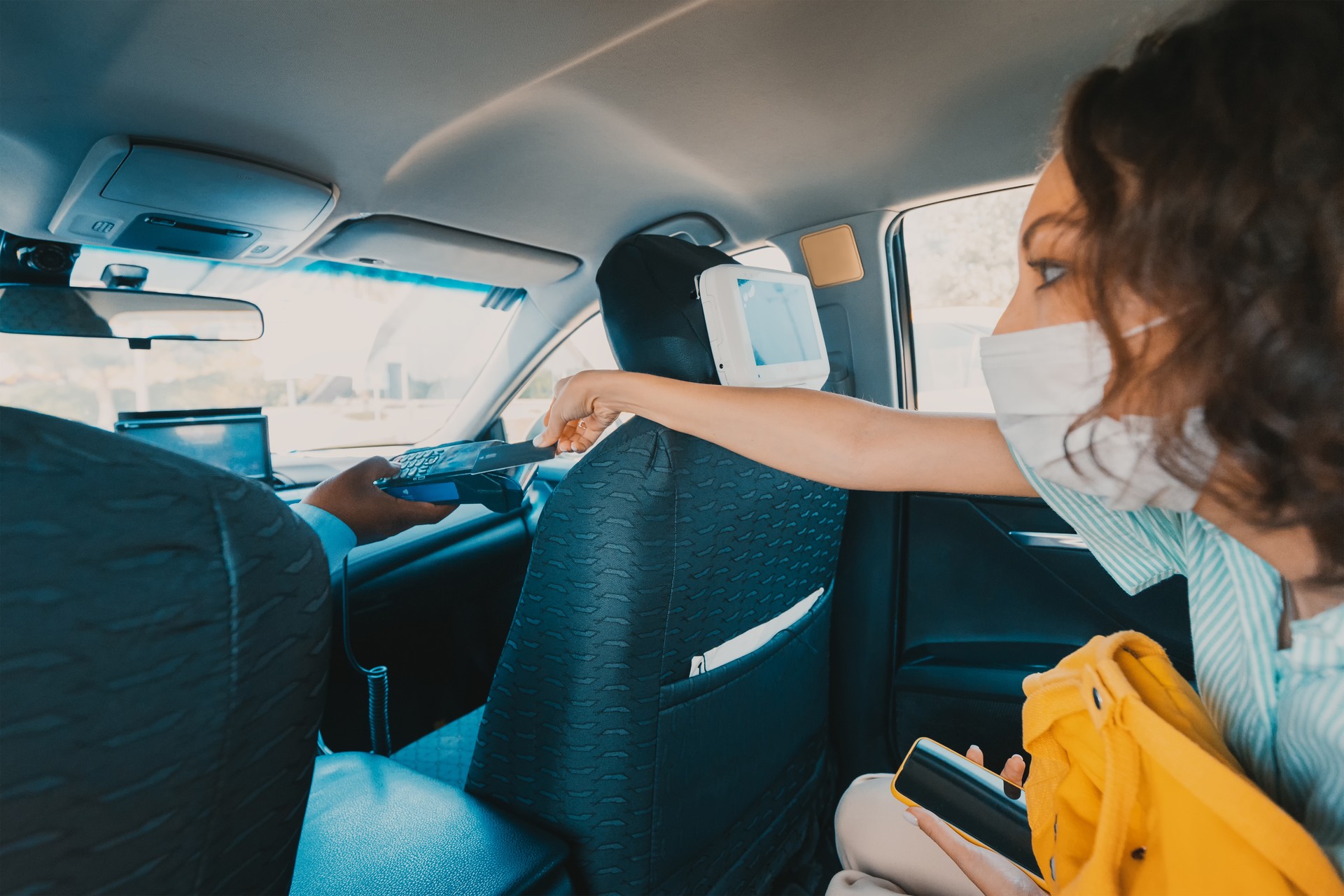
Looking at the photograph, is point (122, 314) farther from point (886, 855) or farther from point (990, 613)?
point (990, 613)

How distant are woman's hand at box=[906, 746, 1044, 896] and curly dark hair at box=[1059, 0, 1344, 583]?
519 millimetres

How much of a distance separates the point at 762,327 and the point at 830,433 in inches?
23.4

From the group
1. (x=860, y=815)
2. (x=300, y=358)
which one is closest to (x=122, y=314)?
(x=300, y=358)

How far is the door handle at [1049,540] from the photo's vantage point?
6.13 ft

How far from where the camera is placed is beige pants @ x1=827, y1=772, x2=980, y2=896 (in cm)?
101

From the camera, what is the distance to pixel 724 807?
1.29 m

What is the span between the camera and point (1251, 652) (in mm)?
708

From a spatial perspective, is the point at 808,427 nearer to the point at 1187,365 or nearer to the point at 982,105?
the point at 1187,365

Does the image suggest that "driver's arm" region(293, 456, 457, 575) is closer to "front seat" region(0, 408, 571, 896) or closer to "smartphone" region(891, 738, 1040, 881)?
"front seat" region(0, 408, 571, 896)

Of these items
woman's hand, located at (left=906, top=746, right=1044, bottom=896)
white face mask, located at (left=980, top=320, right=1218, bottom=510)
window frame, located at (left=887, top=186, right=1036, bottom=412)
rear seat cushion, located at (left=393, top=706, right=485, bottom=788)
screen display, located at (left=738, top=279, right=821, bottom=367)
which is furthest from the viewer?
rear seat cushion, located at (left=393, top=706, right=485, bottom=788)

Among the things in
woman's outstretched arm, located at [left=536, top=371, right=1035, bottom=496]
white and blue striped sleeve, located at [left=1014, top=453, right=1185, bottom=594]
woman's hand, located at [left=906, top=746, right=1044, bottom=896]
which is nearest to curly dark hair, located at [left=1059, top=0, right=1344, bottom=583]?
white and blue striped sleeve, located at [left=1014, top=453, right=1185, bottom=594]

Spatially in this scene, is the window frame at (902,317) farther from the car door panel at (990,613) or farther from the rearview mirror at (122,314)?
the rearview mirror at (122,314)

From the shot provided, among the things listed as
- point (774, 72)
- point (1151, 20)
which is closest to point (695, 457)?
point (774, 72)

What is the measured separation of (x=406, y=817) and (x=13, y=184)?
4.92 ft
